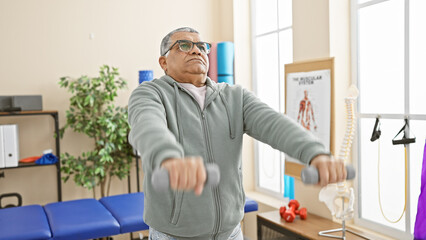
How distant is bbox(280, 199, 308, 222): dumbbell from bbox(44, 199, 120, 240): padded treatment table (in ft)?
3.89

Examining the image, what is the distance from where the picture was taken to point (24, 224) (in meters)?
2.60

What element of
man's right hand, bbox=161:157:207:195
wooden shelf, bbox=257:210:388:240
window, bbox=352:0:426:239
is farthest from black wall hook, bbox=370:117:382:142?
man's right hand, bbox=161:157:207:195

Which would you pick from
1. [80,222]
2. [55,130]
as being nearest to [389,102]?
[80,222]

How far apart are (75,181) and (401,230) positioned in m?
2.68

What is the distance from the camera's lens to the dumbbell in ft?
9.53

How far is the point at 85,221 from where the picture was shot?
265 cm

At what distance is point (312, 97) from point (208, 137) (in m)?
1.95

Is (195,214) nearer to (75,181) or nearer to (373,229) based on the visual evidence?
(373,229)

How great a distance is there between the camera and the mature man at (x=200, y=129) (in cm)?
116

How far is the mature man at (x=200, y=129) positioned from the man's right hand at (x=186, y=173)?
0.81 feet

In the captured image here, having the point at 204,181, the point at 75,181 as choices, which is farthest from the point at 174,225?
the point at 75,181

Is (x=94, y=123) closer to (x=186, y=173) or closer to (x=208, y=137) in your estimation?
(x=208, y=137)

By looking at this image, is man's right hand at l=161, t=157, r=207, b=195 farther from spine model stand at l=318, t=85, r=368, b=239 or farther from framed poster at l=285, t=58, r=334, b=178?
framed poster at l=285, t=58, r=334, b=178

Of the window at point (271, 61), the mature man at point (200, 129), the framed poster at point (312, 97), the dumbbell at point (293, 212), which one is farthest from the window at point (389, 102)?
the mature man at point (200, 129)
